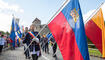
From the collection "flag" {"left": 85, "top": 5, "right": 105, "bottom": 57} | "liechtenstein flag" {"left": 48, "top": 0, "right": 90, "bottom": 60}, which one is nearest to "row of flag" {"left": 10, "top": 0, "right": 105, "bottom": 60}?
"liechtenstein flag" {"left": 48, "top": 0, "right": 90, "bottom": 60}

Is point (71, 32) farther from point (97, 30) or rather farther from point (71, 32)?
point (97, 30)

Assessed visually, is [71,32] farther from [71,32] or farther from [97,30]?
[97,30]

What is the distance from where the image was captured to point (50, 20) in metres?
4.24

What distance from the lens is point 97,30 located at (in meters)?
5.95

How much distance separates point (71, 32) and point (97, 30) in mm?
2566

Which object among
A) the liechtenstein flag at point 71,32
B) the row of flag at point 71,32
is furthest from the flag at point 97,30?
the liechtenstein flag at point 71,32

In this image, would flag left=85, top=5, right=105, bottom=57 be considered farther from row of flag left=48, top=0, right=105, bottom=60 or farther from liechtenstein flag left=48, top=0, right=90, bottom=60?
liechtenstein flag left=48, top=0, right=90, bottom=60

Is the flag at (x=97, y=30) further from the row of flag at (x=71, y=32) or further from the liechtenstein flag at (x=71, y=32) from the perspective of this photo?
the liechtenstein flag at (x=71, y=32)

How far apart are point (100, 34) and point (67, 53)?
9.28ft

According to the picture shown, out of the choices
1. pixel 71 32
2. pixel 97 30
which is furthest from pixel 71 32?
pixel 97 30

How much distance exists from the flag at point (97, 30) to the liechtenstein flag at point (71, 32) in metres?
2.28

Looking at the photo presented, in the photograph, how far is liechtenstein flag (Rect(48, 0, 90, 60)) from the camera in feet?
11.9

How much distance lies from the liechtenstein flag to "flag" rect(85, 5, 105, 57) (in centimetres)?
228

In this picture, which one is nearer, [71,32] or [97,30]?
[71,32]
